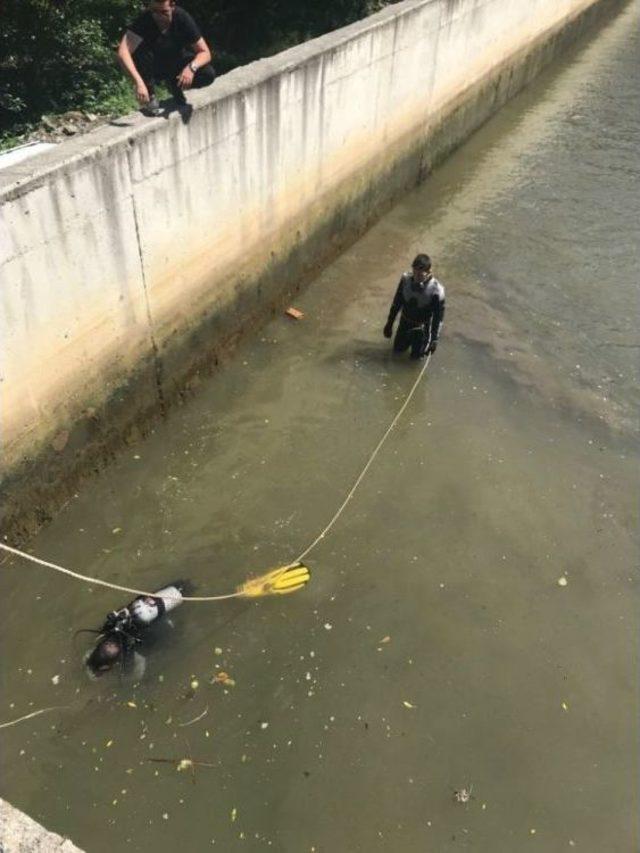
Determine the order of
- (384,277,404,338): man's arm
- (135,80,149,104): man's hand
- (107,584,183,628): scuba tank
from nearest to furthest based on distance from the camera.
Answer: (107,584,183,628): scuba tank
(135,80,149,104): man's hand
(384,277,404,338): man's arm

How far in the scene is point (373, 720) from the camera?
16.2 ft

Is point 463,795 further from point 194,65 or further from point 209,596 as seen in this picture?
point 194,65

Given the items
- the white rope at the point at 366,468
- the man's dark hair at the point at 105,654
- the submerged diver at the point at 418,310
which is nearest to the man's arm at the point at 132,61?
the submerged diver at the point at 418,310

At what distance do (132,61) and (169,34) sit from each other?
1.46ft

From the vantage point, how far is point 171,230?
6.63 metres

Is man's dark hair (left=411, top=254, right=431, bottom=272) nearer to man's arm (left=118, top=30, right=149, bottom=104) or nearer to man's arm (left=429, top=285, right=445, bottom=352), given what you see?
man's arm (left=429, top=285, right=445, bottom=352)

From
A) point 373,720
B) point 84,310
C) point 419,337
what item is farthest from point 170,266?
point 373,720

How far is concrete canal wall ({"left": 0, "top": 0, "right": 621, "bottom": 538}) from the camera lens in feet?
17.7

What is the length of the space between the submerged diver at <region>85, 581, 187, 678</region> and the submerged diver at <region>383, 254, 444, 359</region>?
4.26m

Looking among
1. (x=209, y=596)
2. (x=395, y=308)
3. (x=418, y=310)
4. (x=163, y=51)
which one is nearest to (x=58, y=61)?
(x=163, y=51)

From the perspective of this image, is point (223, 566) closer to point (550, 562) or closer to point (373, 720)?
point (373, 720)

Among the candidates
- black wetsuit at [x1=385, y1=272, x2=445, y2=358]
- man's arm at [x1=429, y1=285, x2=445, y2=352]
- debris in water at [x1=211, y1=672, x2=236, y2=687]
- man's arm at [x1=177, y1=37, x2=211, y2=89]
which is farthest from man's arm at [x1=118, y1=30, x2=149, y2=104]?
debris in water at [x1=211, y1=672, x2=236, y2=687]

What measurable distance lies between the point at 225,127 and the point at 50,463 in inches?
147

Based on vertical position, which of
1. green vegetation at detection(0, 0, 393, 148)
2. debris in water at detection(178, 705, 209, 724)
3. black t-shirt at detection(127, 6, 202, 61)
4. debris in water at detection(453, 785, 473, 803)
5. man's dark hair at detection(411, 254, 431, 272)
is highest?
black t-shirt at detection(127, 6, 202, 61)
